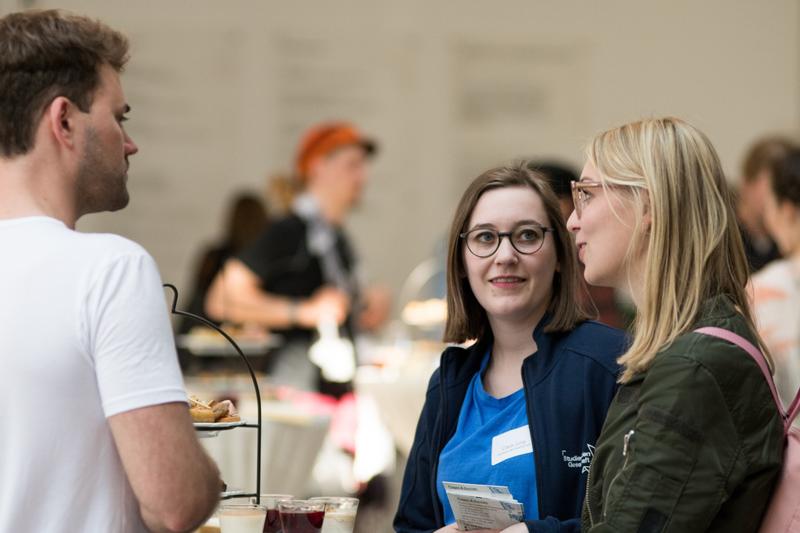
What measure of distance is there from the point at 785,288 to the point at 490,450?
242cm

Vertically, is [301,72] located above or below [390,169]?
above

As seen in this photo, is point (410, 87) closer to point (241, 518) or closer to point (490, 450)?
point (490, 450)

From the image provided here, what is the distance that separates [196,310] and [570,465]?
507cm

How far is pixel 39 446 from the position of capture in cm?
155

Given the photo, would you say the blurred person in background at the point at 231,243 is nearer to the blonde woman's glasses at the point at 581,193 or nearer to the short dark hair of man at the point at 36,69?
the blonde woman's glasses at the point at 581,193

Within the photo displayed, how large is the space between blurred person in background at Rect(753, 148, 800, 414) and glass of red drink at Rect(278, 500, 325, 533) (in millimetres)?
2597

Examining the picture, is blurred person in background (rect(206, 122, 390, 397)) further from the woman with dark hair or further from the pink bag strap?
the pink bag strap

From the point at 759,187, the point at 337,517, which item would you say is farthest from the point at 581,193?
the point at 759,187

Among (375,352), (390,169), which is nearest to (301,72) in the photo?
(390,169)

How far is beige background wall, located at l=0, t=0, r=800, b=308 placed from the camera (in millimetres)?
8719

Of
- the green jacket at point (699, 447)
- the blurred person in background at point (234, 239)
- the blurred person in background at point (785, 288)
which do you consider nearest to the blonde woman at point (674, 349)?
the green jacket at point (699, 447)

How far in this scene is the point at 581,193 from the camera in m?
1.97

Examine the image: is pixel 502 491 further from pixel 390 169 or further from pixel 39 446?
pixel 390 169

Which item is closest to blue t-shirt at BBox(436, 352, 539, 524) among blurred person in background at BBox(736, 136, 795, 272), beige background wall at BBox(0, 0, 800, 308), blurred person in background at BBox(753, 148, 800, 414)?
blurred person in background at BBox(753, 148, 800, 414)
